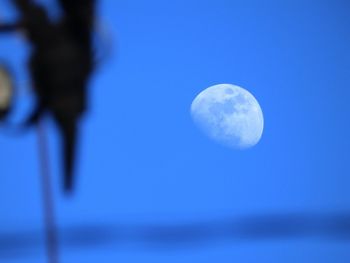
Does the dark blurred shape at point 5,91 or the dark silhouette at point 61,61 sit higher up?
the dark blurred shape at point 5,91

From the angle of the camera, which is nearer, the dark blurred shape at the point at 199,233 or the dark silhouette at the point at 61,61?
the dark silhouette at the point at 61,61

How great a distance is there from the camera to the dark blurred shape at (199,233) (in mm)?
1173

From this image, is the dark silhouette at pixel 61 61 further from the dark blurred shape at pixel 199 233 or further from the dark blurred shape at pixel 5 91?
the dark blurred shape at pixel 199 233

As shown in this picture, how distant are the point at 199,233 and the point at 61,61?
868 millimetres

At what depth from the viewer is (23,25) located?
0.52 meters

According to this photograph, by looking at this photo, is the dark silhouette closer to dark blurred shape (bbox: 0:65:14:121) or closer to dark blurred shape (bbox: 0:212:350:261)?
dark blurred shape (bbox: 0:65:14:121)

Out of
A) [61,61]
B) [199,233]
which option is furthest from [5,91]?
[199,233]

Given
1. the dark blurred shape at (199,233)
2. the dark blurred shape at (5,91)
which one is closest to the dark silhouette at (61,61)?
the dark blurred shape at (5,91)

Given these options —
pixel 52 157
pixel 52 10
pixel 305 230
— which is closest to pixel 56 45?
pixel 52 10

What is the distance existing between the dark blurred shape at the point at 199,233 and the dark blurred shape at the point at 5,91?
69cm

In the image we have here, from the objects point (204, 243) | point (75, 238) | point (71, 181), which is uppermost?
point (75, 238)

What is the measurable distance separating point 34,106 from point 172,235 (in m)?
0.80

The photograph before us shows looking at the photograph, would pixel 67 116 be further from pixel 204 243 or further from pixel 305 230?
pixel 305 230

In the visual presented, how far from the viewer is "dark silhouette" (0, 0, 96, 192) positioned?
19.1 inches
